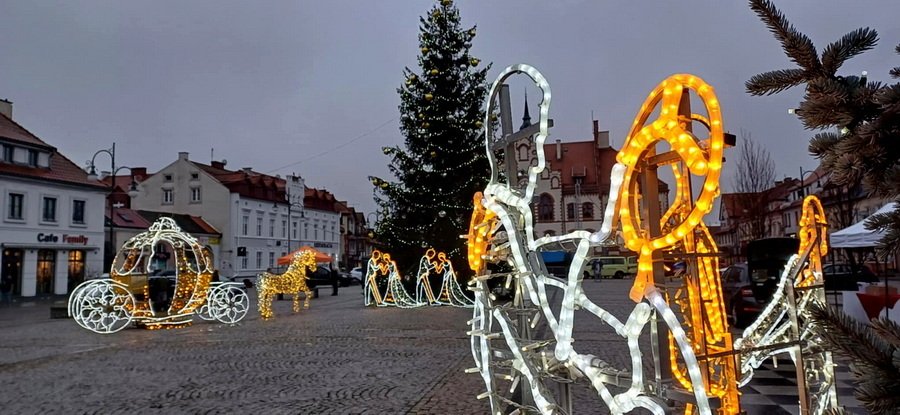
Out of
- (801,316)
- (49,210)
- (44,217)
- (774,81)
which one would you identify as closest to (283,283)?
(801,316)

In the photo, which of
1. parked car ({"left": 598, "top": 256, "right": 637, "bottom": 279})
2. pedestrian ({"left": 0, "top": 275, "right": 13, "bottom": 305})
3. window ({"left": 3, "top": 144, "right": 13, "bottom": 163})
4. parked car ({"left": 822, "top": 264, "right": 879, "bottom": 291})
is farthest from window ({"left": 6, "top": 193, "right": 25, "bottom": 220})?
parked car ({"left": 598, "top": 256, "right": 637, "bottom": 279})

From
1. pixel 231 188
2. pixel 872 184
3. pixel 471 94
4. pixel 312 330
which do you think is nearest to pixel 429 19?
pixel 471 94

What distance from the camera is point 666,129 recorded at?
255cm

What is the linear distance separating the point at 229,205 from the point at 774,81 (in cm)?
4562

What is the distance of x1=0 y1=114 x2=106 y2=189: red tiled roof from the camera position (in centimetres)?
2872

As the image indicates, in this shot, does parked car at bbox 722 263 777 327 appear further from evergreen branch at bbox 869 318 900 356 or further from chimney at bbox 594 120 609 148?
chimney at bbox 594 120 609 148

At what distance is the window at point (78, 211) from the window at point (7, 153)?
12.2 feet

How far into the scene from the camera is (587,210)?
58500mm

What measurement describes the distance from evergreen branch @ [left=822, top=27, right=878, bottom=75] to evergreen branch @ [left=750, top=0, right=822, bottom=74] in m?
0.03

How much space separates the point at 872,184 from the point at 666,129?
80cm

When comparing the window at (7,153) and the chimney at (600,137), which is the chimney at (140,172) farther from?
the chimney at (600,137)

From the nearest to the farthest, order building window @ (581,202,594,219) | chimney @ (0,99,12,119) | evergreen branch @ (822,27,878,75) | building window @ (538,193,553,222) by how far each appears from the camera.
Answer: evergreen branch @ (822,27,878,75) < chimney @ (0,99,12,119) < building window @ (581,202,594,219) < building window @ (538,193,553,222)

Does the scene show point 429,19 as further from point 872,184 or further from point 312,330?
point 872,184

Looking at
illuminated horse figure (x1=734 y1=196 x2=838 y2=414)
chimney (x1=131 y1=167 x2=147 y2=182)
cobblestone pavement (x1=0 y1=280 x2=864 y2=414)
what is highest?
chimney (x1=131 y1=167 x2=147 y2=182)
